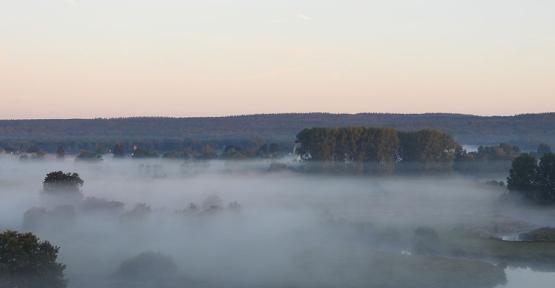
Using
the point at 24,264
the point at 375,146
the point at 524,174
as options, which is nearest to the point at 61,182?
the point at 24,264

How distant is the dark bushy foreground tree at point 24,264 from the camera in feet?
198

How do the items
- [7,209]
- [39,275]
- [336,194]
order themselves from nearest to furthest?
[39,275] < [7,209] < [336,194]

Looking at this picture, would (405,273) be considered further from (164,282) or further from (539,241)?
(539,241)

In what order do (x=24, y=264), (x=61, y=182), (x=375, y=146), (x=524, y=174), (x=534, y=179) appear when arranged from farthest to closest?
1. (x=375, y=146)
2. (x=524, y=174)
3. (x=534, y=179)
4. (x=61, y=182)
5. (x=24, y=264)

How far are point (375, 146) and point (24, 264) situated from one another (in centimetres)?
13831

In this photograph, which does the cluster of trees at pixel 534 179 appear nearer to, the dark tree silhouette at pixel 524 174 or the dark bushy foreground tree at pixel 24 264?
the dark tree silhouette at pixel 524 174

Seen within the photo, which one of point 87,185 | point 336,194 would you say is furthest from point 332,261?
point 87,185

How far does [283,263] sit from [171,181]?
12240 centimetres

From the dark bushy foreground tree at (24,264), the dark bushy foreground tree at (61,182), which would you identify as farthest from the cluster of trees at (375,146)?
the dark bushy foreground tree at (24,264)

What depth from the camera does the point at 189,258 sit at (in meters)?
80.8

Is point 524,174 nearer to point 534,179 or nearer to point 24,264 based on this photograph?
point 534,179

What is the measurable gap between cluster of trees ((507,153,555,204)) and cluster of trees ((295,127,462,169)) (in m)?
61.2

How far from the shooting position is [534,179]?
12838cm

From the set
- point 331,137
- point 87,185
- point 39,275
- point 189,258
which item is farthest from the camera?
point 331,137
